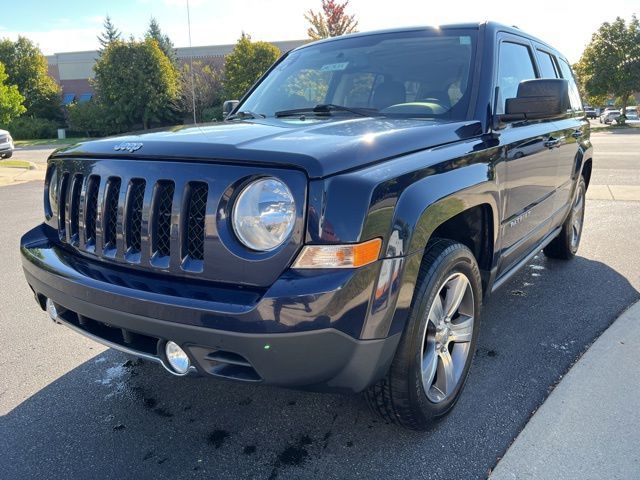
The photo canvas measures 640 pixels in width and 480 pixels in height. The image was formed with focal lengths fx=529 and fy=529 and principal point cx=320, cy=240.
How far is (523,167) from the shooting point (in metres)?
3.07

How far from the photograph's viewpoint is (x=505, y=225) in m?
2.88

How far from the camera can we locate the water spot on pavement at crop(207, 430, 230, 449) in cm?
232

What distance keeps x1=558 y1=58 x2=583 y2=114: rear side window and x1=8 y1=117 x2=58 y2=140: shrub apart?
39564 mm

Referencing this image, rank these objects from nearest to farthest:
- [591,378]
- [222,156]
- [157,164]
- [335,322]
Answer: [335,322] → [222,156] → [157,164] → [591,378]

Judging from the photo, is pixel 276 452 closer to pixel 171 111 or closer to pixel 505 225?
pixel 505 225

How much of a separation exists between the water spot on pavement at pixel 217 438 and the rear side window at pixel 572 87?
3.91 meters

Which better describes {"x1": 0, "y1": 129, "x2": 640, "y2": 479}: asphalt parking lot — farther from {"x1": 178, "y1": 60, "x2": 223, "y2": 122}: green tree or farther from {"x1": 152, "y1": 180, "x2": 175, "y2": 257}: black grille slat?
{"x1": 178, "y1": 60, "x2": 223, "y2": 122}: green tree

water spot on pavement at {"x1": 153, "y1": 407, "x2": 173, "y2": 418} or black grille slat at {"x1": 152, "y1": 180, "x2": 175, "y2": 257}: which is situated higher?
black grille slat at {"x1": 152, "y1": 180, "x2": 175, "y2": 257}

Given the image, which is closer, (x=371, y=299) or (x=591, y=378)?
(x=371, y=299)

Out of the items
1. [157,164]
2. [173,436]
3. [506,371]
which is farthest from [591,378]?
[157,164]

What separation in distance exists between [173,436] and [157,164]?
122 centimetres

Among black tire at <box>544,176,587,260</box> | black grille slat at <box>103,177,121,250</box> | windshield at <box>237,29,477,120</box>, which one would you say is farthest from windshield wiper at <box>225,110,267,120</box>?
black tire at <box>544,176,587,260</box>

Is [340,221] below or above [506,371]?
above

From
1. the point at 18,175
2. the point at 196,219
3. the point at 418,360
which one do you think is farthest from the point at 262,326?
the point at 18,175
